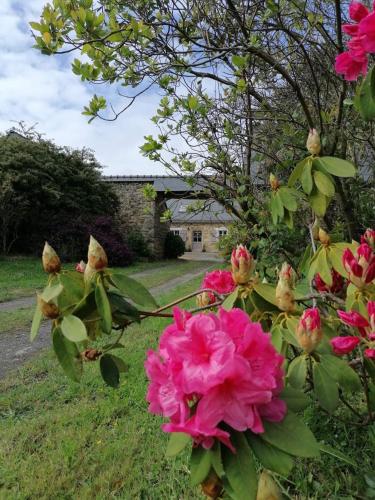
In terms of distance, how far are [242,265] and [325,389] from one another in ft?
1.13

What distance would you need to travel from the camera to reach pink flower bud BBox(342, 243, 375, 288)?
104cm

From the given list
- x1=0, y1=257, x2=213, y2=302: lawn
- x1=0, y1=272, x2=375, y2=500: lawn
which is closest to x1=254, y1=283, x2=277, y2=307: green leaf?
x1=0, y1=272, x2=375, y2=500: lawn

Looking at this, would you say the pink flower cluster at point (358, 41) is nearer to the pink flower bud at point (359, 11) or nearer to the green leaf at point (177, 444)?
the pink flower bud at point (359, 11)

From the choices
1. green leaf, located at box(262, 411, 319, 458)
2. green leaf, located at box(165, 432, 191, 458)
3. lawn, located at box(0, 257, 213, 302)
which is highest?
green leaf, located at box(262, 411, 319, 458)

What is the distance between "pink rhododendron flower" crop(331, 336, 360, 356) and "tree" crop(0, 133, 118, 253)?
13.9m

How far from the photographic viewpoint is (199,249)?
3328cm

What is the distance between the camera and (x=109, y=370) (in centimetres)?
110

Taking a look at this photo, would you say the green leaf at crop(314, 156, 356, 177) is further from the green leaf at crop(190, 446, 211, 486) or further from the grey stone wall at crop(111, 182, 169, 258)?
the grey stone wall at crop(111, 182, 169, 258)

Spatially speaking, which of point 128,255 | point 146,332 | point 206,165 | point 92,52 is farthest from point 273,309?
point 128,255

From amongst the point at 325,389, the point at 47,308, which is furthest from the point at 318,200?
the point at 47,308

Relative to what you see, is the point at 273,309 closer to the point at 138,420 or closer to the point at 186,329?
the point at 186,329

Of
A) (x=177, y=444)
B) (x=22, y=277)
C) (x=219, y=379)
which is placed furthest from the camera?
(x=22, y=277)

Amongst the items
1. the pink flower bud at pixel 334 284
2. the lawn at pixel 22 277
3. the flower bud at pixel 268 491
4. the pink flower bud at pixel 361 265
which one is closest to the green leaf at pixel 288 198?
the pink flower bud at pixel 334 284

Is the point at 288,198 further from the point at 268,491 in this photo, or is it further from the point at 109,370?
the point at 268,491
